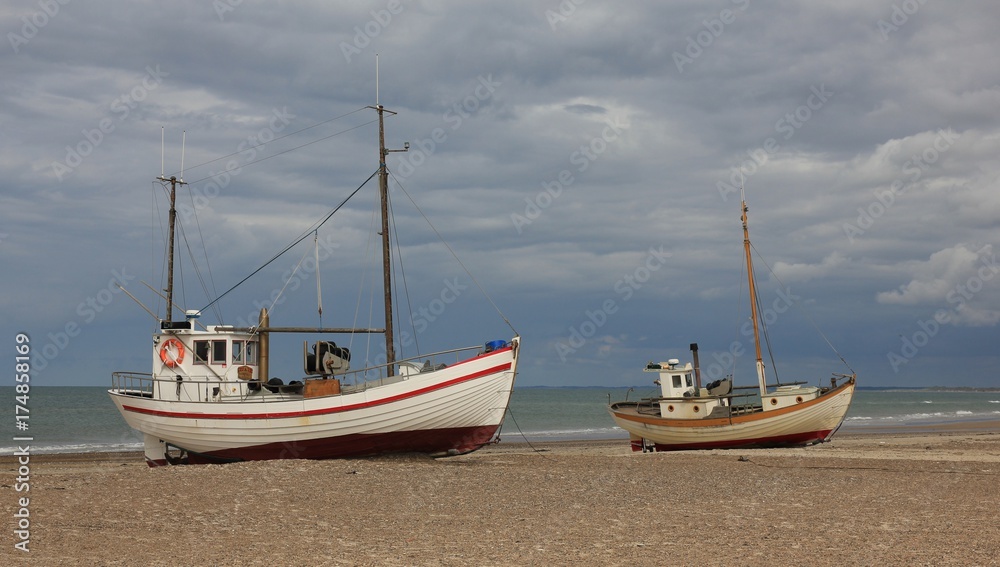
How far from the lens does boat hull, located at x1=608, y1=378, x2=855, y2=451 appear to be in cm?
3023

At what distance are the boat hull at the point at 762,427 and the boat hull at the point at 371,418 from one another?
373 inches

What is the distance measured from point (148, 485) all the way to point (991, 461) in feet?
72.5

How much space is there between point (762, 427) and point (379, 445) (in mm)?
13778

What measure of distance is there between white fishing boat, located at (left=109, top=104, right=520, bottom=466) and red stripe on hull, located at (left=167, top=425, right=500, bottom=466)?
0.03 meters

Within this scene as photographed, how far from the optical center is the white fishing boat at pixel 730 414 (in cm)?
3030

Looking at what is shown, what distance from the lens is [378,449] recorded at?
24.0m

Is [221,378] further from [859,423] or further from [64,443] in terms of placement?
[859,423]

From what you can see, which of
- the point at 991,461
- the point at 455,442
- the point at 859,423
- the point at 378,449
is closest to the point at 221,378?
the point at 378,449

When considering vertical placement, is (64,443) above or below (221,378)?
below

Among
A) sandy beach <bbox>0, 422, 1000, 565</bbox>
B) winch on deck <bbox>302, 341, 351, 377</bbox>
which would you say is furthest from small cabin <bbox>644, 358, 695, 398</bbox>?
winch on deck <bbox>302, 341, 351, 377</bbox>

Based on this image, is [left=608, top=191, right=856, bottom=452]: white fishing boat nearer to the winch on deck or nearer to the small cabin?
the small cabin

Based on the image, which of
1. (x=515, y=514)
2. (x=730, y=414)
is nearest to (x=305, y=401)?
(x=515, y=514)

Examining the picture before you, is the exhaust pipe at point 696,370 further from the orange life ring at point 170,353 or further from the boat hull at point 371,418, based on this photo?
the orange life ring at point 170,353

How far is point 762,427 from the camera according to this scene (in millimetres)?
30344
